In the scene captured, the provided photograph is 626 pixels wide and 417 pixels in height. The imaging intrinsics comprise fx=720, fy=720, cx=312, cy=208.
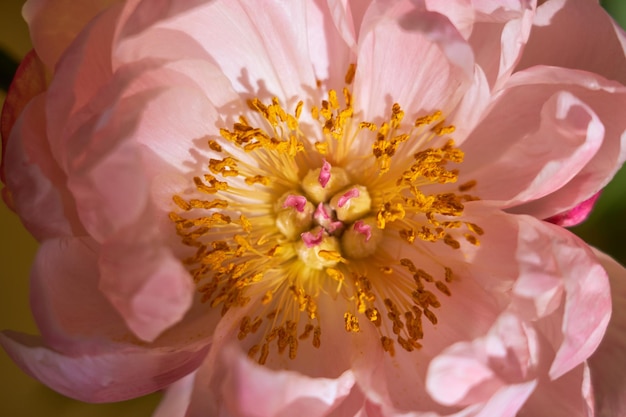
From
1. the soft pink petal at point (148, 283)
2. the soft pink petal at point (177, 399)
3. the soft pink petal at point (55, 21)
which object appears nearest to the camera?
the soft pink petal at point (148, 283)

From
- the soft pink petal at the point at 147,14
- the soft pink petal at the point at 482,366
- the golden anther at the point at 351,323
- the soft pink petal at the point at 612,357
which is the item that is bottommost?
the soft pink petal at the point at 612,357

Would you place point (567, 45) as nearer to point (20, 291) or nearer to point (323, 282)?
point (323, 282)

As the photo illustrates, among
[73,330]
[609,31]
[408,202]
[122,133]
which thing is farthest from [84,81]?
[609,31]

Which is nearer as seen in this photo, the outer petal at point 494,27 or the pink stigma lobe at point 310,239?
the outer petal at point 494,27

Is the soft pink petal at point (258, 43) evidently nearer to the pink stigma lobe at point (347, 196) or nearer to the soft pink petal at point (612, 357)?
the pink stigma lobe at point (347, 196)

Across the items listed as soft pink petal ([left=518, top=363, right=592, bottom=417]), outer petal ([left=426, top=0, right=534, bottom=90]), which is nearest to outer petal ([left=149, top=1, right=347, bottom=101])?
outer petal ([left=426, top=0, right=534, bottom=90])

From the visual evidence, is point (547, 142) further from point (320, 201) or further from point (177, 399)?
point (177, 399)

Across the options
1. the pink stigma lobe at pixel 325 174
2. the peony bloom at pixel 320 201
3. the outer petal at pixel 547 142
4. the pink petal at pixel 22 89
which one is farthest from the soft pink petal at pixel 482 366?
the pink petal at pixel 22 89
